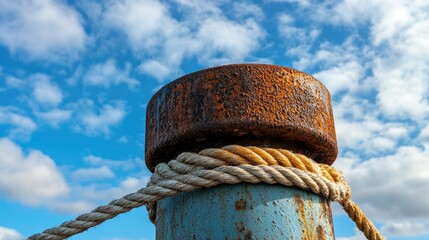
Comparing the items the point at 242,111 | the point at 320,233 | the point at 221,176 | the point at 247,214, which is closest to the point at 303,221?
the point at 320,233

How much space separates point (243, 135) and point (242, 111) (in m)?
0.09

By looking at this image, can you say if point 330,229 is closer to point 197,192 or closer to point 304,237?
point 304,237

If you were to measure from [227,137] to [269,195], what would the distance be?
9.7 inches

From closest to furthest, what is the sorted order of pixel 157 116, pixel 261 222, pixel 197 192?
pixel 261 222, pixel 197 192, pixel 157 116

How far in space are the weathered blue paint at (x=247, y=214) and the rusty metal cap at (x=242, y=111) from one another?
181 mm

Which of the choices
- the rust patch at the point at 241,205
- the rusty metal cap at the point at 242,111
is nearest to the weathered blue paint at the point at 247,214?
the rust patch at the point at 241,205

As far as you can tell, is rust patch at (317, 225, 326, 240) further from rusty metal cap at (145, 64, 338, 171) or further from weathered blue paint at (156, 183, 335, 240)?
rusty metal cap at (145, 64, 338, 171)

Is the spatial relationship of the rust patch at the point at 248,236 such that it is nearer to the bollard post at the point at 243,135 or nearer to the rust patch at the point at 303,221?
the bollard post at the point at 243,135

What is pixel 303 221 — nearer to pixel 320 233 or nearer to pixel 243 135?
pixel 320 233

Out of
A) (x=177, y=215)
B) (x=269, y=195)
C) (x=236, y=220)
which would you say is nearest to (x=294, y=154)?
(x=269, y=195)

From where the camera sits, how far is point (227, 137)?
5.24 ft

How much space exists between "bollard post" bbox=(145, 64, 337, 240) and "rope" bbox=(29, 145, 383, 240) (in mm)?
40

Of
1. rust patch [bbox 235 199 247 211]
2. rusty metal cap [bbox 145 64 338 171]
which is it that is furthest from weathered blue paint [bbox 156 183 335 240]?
rusty metal cap [bbox 145 64 338 171]

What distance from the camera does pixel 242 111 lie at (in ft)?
5.03
